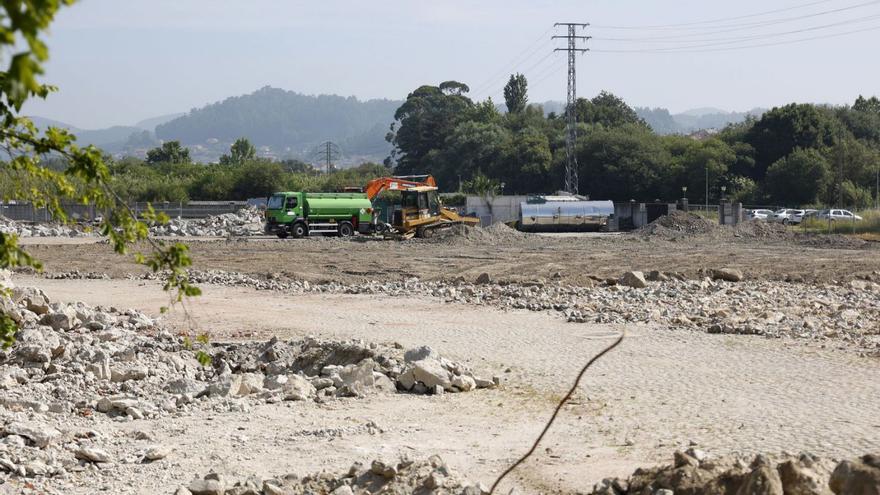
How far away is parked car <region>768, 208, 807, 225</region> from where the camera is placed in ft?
201

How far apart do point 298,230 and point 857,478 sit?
44752mm

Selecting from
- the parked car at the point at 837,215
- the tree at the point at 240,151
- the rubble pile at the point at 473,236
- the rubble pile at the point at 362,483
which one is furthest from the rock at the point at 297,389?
the tree at the point at 240,151

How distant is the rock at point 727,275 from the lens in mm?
30641

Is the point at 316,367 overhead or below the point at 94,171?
below

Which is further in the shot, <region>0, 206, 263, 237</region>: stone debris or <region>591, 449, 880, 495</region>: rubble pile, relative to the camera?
<region>0, 206, 263, 237</region>: stone debris

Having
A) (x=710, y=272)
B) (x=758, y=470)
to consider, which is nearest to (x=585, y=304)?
(x=710, y=272)

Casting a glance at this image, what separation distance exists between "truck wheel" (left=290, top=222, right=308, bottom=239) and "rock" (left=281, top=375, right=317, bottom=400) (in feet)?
118

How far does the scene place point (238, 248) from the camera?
43.8m

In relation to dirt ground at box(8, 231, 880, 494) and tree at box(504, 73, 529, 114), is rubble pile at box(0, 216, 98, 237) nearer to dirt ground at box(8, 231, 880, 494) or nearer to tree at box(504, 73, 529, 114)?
dirt ground at box(8, 231, 880, 494)

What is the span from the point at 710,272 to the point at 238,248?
1989 centimetres

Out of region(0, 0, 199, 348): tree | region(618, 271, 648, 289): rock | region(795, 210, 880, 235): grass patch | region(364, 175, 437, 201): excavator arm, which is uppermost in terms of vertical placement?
region(0, 0, 199, 348): tree

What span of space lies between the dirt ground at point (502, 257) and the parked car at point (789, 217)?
14062 mm

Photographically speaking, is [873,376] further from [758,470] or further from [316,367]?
[758,470]

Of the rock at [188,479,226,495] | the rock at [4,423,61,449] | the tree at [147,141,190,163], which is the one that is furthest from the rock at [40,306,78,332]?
the tree at [147,141,190,163]
